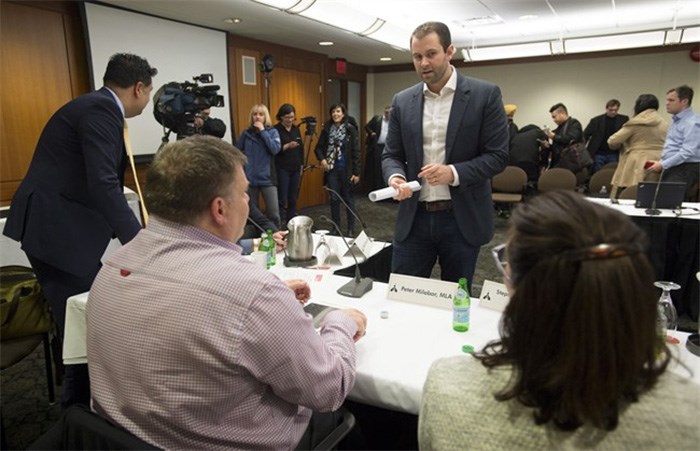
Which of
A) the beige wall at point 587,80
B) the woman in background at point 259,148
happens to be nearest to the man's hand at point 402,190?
the woman in background at point 259,148

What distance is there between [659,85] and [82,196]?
8028mm

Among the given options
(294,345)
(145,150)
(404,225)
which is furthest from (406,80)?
(294,345)

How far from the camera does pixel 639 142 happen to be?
4.53 meters

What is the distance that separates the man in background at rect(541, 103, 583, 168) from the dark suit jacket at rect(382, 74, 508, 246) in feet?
15.7

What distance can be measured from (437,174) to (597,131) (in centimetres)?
615

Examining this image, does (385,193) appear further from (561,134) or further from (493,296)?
(561,134)

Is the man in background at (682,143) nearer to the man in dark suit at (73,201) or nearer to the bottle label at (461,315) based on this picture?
the bottle label at (461,315)

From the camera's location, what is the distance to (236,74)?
18.1 ft

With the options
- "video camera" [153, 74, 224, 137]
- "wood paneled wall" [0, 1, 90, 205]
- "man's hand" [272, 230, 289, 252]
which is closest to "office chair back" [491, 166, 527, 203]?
"video camera" [153, 74, 224, 137]

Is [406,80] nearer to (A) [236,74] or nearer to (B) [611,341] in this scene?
(A) [236,74]

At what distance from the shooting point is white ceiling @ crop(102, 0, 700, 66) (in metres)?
4.15

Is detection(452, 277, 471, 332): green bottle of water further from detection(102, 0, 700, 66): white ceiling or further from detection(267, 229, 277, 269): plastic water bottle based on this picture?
detection(102, 0, 700, 66): white ceiling

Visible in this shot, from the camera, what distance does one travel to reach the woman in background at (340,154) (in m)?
5.23

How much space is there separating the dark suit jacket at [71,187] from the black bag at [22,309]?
27cm
